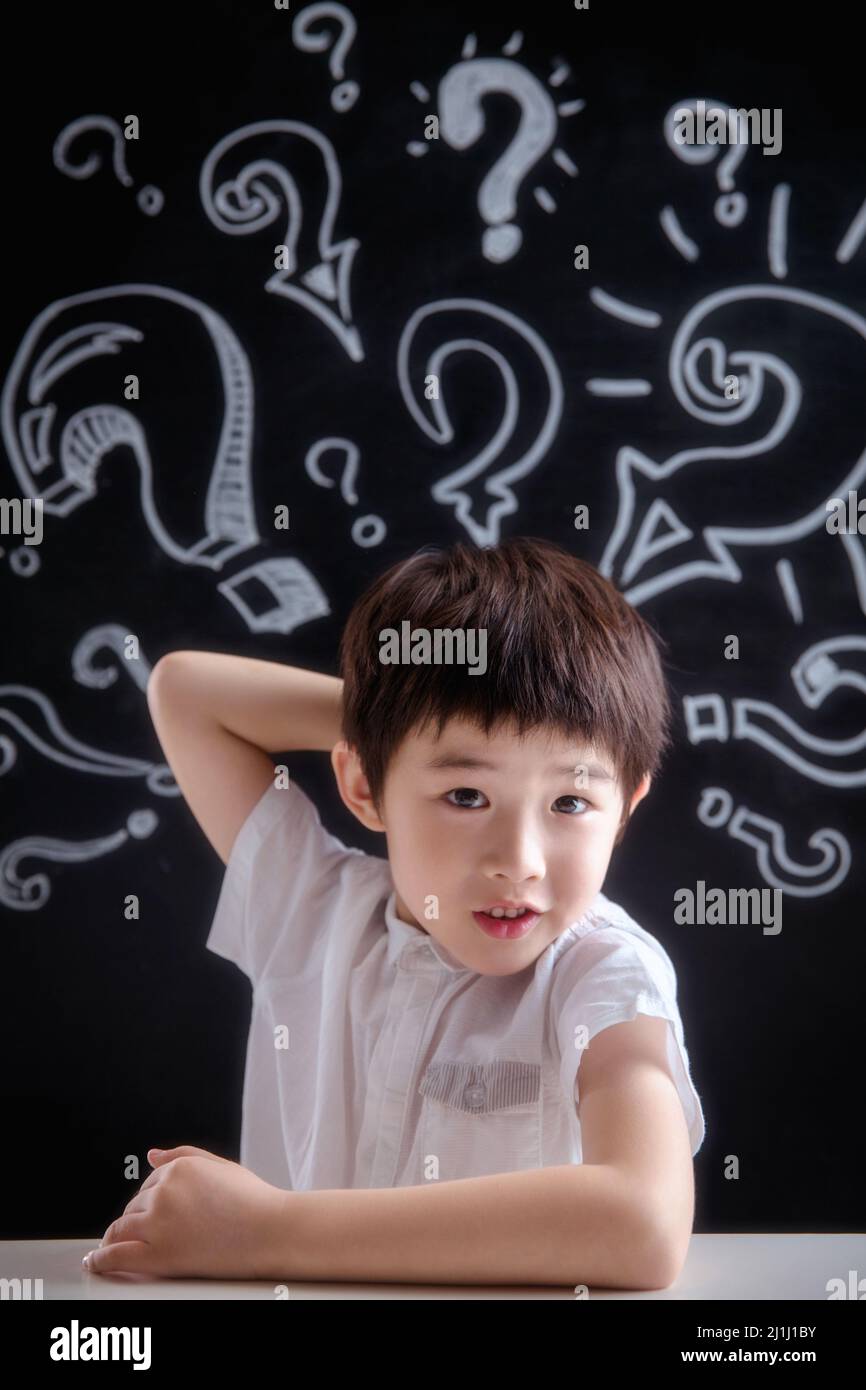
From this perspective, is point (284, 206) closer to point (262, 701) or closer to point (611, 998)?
point (262, 701)

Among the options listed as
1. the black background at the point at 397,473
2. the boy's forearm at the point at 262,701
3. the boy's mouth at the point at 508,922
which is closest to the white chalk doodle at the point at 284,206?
the black background at the point at 397,473

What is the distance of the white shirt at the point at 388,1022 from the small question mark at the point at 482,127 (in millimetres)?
531

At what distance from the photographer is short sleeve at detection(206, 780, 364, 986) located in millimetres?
1050

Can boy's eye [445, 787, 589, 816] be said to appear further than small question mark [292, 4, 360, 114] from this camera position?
No

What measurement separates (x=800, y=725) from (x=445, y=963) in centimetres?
43

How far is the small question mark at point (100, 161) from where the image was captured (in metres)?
1.16

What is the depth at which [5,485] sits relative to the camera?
1.18m

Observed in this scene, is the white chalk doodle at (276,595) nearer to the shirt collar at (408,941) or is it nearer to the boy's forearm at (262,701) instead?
the boy's forearm at (262,701)

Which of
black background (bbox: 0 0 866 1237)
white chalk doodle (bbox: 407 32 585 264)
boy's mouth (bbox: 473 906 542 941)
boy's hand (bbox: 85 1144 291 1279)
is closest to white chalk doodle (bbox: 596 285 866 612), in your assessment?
black background (bbox: 0 0 866 1237)

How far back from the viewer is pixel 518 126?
3.78ft

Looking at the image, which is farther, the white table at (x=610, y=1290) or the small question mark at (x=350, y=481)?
the small question mark at (x=350, y=481)

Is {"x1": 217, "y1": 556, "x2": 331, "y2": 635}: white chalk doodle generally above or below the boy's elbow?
above

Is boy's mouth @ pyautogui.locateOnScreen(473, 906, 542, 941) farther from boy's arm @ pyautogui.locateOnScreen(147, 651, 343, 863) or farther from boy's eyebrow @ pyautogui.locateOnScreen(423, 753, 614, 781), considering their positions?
boy's arm @ pyautogui.locateOnScreen(147, 651, 343, 863)
